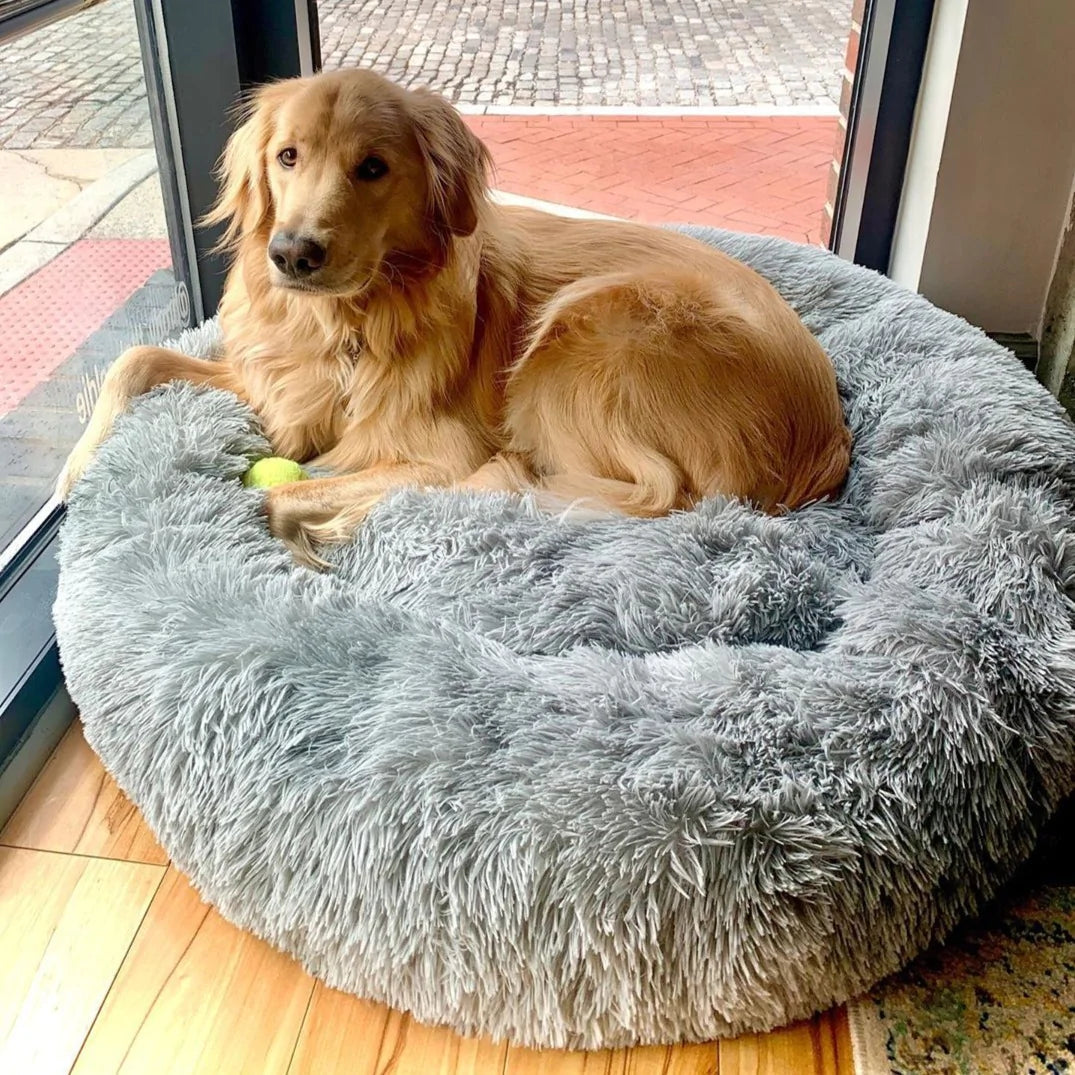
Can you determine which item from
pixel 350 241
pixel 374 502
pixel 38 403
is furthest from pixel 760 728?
pixel 38 403

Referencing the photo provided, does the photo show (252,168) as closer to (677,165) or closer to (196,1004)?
(196,1004)

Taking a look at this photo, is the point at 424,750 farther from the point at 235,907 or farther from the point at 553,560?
the point at 553,560

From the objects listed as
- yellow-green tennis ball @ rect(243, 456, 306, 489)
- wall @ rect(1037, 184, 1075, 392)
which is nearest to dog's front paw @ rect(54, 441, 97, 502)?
yellow-green tennis ball @ rect(243, 456, 306, 489)

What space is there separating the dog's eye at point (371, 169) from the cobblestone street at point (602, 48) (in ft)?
4.07

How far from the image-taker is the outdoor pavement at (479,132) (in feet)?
6.57

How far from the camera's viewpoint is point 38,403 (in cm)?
206

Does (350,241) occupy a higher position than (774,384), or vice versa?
(350,241)

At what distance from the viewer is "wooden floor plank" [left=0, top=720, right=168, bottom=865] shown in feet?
4.91

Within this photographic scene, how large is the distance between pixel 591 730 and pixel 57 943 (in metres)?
0.76

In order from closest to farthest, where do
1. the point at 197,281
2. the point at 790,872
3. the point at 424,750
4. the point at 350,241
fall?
the point at 790,872
the point at 424,750
the point at 350,241
the point at 197,281

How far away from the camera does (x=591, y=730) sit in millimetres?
1281

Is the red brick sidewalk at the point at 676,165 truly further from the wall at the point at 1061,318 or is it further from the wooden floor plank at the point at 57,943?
the wooden floor plank at the point at 57,943

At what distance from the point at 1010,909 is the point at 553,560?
815 mm

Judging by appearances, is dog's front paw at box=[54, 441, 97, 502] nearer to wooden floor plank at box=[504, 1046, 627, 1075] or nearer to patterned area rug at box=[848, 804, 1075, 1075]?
wooden floor plank at box=[504, 1046, 627, 1075]
